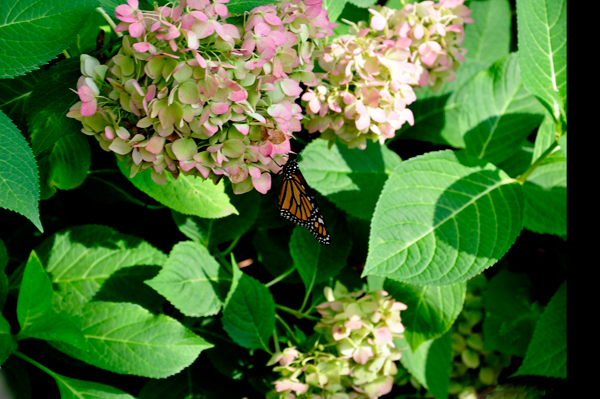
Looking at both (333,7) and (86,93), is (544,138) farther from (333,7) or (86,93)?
(86,93)

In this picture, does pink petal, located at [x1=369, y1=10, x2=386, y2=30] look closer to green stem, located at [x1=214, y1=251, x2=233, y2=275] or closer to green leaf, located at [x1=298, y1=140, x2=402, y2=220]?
green leaf, located at [x1=298, y1=140, x2=402, y2=220]

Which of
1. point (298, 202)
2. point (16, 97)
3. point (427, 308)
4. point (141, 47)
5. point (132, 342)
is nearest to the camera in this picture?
point (141, 47)

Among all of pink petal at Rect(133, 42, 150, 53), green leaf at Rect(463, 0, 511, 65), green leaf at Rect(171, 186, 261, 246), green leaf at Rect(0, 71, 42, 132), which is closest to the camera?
pink petal at Rect(133, 42, 150, 53)

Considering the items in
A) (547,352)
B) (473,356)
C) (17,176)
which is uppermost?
(17,176)

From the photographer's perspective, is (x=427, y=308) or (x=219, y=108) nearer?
(x=219, y=108)

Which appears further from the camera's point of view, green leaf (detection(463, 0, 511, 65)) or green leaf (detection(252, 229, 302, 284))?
green leaf (detection(463, 0, 511, 65))

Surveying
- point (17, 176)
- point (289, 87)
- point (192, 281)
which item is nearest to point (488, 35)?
point (289, 87)

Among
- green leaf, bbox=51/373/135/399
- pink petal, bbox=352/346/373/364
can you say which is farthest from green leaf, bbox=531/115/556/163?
green leaf, bbox=51/373/135/399
